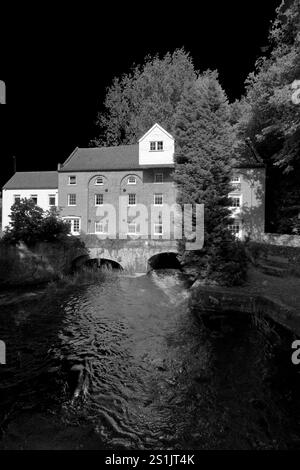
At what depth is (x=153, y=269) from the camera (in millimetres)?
23938

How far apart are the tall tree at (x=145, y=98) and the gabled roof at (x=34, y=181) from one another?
31.4 ft

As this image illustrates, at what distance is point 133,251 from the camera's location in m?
22.0

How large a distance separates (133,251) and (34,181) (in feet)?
66.1

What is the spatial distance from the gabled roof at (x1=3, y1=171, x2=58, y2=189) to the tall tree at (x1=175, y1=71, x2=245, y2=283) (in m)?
21.8

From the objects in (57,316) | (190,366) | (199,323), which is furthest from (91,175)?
(190,366)

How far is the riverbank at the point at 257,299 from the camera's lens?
974 cm

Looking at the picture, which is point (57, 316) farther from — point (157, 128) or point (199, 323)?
point (157, 128)

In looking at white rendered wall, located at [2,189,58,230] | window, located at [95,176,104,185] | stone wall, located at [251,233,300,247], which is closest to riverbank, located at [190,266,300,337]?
stone wall, located at [251,233,300,247]

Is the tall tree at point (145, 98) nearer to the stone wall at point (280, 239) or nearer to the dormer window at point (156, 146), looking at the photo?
the dormer window at point (156, 146)

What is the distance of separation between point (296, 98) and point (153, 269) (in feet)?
54.0

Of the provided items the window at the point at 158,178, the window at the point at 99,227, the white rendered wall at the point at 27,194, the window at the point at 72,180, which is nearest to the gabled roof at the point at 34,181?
the white rendered wall at the point at 27,194

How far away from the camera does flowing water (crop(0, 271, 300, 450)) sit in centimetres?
500

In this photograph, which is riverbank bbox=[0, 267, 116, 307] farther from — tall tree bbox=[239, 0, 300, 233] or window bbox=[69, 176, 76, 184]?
tall tree bbox=[239, 0, 300, 233]

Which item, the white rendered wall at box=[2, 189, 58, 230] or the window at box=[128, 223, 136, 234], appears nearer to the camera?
the window at box=[128, 223, 136, 234]
